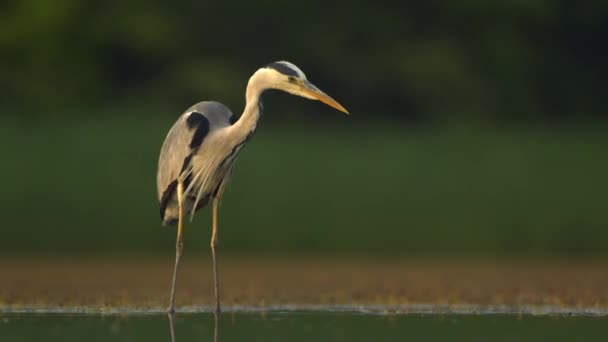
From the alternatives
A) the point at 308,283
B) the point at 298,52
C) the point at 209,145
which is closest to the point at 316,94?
the point at 209,145

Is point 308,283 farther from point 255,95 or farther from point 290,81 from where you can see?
point 290,81

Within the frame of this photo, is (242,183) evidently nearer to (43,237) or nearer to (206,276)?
(43,237)

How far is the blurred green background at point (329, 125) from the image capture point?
55.2ft

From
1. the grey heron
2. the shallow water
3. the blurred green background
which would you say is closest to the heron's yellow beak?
the grey heron

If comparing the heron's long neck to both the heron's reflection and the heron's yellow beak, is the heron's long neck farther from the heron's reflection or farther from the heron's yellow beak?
the heron's reflection

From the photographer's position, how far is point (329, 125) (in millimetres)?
22188

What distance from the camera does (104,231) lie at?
54.9ft

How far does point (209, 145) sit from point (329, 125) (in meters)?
13.0

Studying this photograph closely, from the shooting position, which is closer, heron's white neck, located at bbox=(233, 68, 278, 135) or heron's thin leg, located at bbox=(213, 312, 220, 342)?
heron's thin leg, located at bbox=(213, 312, 220, 342)

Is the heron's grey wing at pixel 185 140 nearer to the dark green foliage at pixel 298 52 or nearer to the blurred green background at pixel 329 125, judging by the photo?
the blurred green background at pixel 329 125

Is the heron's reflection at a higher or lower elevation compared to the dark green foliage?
lower

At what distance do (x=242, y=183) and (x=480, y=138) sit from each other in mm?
2901

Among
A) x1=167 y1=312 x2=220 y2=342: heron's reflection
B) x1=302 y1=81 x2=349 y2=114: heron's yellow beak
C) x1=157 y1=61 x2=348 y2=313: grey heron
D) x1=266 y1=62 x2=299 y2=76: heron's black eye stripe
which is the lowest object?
x1=167 y1=312 x2=220 y2=342: heron's reflection

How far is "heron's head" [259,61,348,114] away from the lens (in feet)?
28.9
